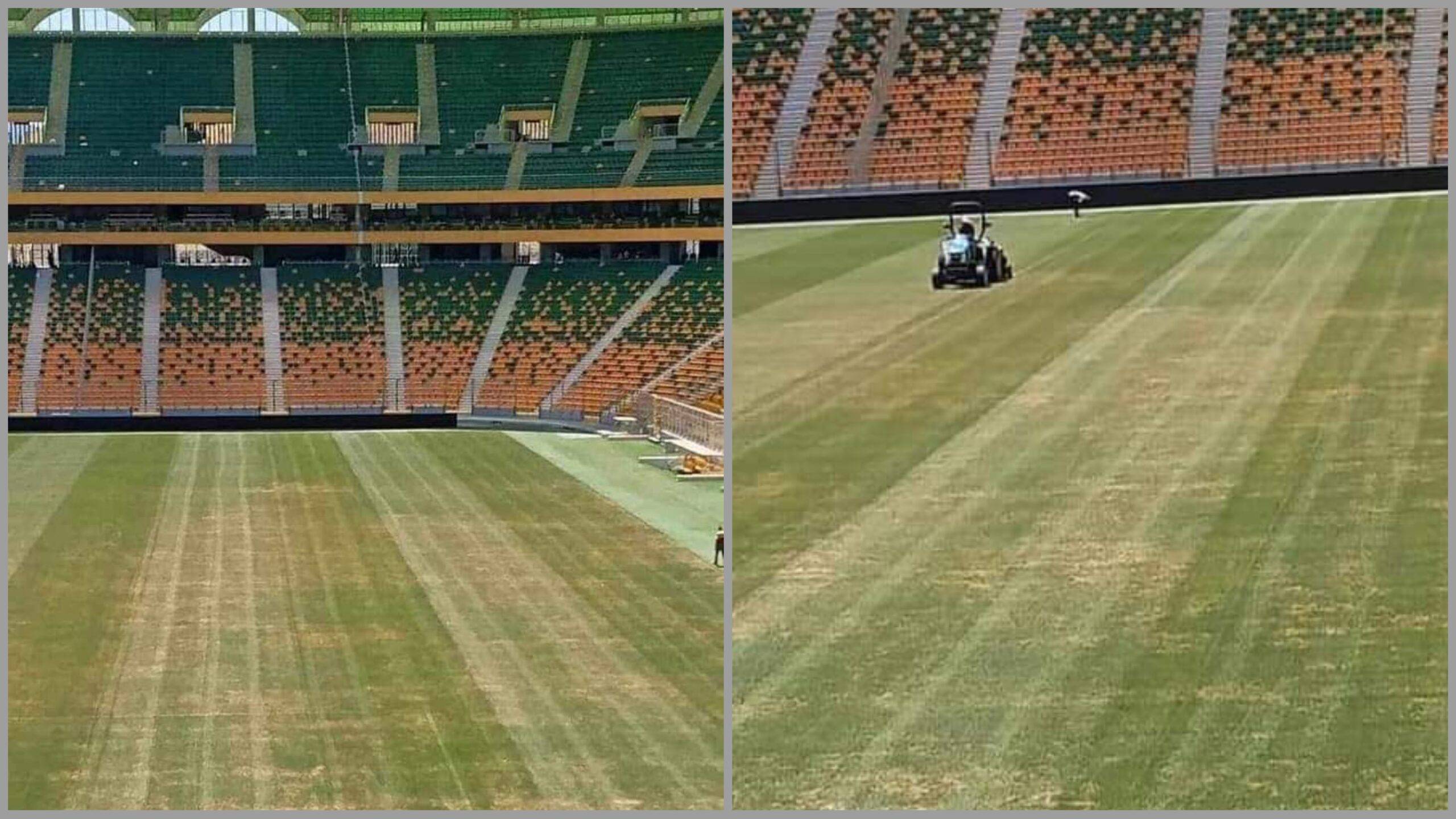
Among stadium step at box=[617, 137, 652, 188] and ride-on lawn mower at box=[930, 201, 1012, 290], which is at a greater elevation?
stadium step at box=[617, 137, 652, 188]

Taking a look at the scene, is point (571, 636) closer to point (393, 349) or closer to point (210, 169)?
point (393, 349)

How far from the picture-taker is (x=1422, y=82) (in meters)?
7.27

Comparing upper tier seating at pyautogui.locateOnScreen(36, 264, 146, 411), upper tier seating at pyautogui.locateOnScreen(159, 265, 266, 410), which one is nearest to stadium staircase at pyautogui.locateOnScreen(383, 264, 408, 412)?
upper tier seating at pyautogui.locateOnScreen(159, 265, 266, 410)

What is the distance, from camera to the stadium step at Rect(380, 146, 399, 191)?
27.4 metres

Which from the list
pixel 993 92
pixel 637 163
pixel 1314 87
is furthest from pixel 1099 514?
pixel 637 163

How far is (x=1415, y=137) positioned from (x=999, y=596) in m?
2.26

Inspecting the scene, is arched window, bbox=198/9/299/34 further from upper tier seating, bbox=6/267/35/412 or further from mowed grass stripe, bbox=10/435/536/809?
mowed grass stripe, bbox=10/435/536/809

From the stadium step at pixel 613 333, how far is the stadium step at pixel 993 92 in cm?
1651

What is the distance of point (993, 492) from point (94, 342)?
1894cm

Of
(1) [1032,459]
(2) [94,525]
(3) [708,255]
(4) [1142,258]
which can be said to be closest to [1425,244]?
(4) [1142,258]

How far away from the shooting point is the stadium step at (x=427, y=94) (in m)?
28.5

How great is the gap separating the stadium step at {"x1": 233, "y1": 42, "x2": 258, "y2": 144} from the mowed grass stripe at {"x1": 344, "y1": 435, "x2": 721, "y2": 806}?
1128 cm

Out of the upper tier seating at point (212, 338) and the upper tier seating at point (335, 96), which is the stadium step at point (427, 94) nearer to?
the upper tier seating at point (335, 96)

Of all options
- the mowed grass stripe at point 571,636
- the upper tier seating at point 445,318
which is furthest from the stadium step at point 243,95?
the mowed grass stripe at point 571,636
